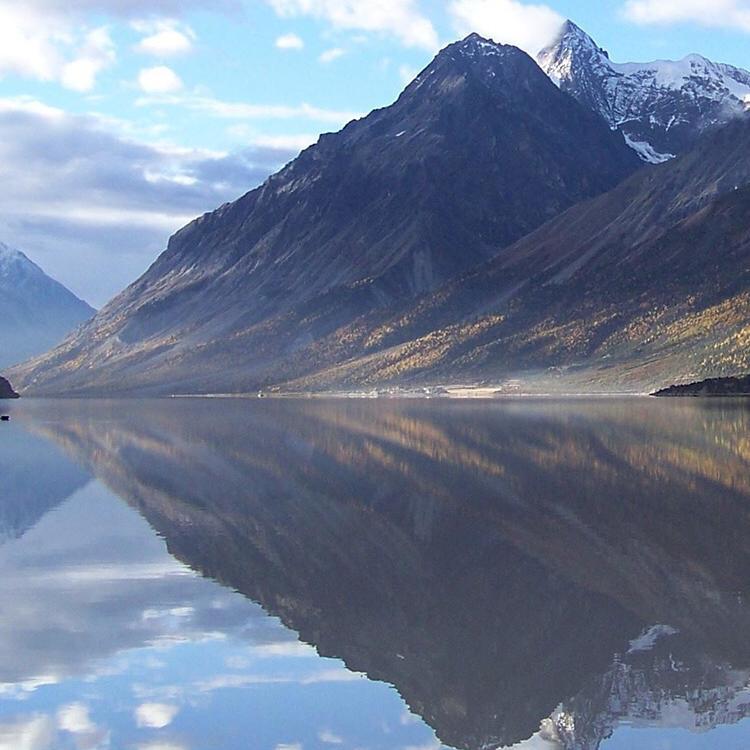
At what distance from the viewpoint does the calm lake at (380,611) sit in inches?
922

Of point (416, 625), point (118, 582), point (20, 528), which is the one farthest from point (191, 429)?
point (416, 625)

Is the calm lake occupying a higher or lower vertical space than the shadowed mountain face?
lower

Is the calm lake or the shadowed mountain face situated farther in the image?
the shadowed mountain face

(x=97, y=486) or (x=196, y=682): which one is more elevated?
(x=97, y=486)

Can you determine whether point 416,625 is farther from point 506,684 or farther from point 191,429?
point 191,429

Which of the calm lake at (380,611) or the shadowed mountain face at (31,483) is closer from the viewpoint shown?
the calm lake at (380,611)

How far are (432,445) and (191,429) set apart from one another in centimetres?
3872

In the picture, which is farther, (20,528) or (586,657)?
(20,528)

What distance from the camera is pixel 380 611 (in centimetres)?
3180

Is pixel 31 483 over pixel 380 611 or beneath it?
over

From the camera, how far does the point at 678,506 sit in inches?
1993

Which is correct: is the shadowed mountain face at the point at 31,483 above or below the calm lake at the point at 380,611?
above

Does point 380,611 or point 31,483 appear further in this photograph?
point 31,483

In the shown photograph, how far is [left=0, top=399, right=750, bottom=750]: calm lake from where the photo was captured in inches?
922
